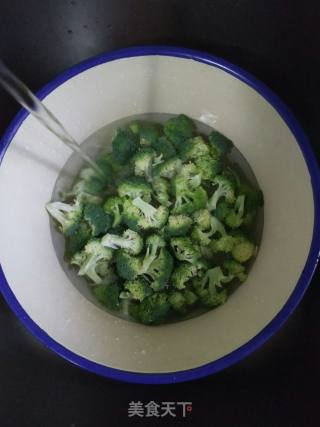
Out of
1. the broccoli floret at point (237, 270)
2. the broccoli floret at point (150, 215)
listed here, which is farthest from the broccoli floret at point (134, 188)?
the broccoli floret at point (237, 270)

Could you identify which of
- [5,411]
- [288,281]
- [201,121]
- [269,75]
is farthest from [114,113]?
[5,411]

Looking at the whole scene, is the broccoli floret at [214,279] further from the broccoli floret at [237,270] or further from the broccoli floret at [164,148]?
the broccoli floret at [164,148]

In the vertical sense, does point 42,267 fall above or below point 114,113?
below

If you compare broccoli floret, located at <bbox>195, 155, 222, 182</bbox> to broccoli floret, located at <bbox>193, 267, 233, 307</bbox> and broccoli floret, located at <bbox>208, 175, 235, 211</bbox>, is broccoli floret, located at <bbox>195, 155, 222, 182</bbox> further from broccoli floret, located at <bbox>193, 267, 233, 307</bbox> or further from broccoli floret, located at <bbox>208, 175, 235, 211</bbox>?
broccoli floret, located at <bbox>193, 267, 233, 307</bbox>

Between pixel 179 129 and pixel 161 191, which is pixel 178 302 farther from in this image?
pixel 179 129

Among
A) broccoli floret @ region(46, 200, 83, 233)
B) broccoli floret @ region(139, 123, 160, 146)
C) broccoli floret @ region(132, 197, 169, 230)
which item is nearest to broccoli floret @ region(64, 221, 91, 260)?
broccoli floret @ region(46, 200, 83, 233)

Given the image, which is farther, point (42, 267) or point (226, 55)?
point (226, 55)

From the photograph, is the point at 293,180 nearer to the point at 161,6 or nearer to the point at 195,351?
the point at 195,351
